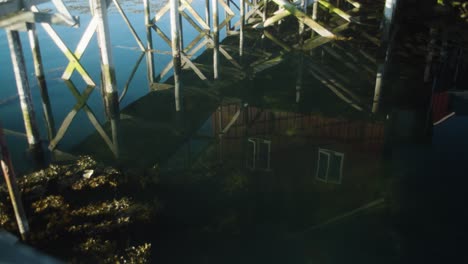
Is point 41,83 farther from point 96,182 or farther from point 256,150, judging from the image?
point 256,150

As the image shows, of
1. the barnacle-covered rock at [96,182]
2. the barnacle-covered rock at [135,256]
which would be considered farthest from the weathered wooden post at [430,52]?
the barnacle-covered rock at [135,256]

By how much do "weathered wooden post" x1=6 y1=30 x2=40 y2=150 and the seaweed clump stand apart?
0.81 metres

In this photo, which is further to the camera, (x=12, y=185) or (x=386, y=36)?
(x=386, y=36)

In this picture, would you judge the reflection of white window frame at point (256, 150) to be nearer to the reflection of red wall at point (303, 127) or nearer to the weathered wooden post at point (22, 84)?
the reflection of red wall at point (303, 127)

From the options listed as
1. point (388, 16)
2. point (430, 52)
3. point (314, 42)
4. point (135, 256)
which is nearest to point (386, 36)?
point (388, 16)

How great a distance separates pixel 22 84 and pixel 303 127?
604 centimetres

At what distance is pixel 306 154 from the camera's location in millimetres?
8406

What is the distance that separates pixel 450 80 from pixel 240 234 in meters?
8.94

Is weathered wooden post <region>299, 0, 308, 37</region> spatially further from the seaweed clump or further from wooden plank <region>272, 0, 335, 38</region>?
the seaweed clump

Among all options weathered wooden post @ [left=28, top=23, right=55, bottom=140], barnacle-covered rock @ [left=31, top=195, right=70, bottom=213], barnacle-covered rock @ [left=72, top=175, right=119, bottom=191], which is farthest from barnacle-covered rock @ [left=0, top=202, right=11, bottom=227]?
weathered wooden post @ [left=28, top=23, right=55, bottom=140]

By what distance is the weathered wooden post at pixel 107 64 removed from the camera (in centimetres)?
844

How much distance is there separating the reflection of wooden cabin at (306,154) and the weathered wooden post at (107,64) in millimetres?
2437

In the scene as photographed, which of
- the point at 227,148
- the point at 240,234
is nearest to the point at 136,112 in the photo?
the point at 227,148

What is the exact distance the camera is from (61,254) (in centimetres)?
540
